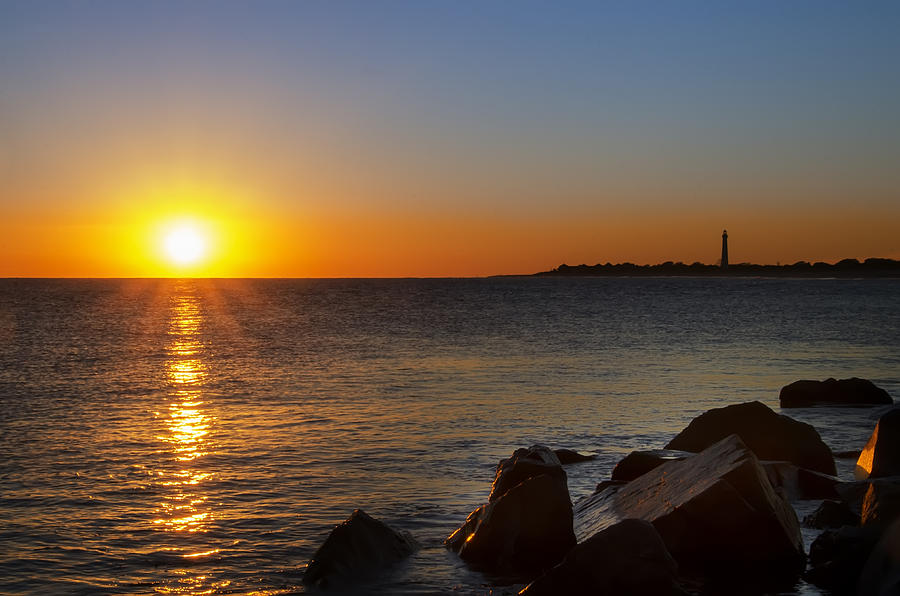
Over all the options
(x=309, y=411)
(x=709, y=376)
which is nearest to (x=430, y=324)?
(x=709, y=376)

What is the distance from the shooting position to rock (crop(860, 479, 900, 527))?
9.45 m

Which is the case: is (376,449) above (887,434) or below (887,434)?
below

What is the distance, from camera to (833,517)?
11359 millimetres

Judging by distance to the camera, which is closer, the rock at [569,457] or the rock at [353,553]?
the rock at [353,553]

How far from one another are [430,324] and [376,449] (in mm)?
47094

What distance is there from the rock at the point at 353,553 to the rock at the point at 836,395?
52.8 ft

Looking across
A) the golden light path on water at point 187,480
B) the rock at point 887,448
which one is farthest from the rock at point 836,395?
the golden light path on water at point 187,480

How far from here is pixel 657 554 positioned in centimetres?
871

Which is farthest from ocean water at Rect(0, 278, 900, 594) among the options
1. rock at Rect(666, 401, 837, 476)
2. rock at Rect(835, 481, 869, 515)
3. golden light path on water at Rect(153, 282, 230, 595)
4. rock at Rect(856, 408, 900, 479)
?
rock at Rect(835, 481, 869, 515)

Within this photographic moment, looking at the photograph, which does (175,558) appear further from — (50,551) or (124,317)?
(124,317)

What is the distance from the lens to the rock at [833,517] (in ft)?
37.1

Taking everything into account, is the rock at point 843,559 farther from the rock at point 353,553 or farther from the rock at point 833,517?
the rock at point 353,553

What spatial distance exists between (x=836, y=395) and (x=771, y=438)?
10343 mm

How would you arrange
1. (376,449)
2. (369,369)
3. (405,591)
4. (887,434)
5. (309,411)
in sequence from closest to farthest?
(405,591) < (887,434) < (376,449) < (309,411) < (369,369)
